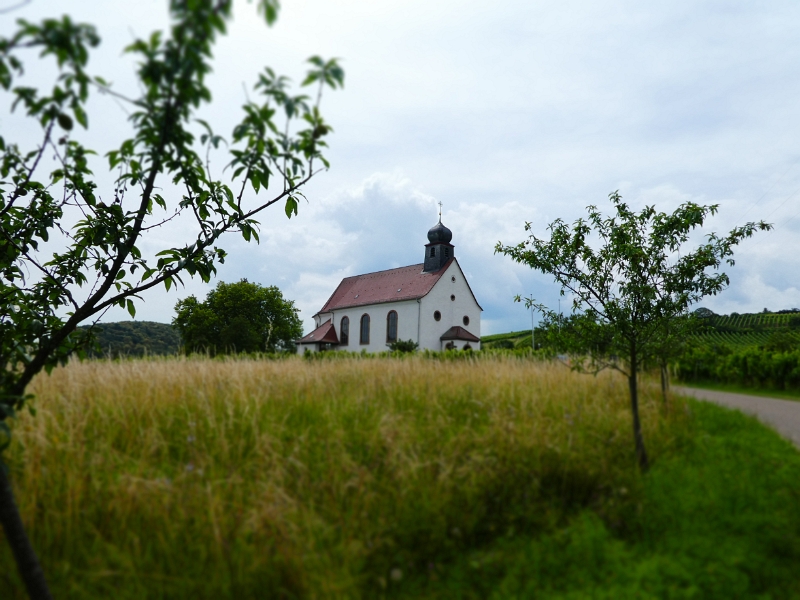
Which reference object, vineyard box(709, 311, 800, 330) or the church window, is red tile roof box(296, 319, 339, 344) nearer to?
the church window

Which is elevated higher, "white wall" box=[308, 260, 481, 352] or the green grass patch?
"white wall" box=[308, 260, 481, 352]

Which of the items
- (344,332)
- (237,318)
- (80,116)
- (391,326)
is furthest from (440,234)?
(80,116)

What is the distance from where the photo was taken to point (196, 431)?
5574mm

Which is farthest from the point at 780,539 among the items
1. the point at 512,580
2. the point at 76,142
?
the point at 76,142

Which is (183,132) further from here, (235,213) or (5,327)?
(5,327)

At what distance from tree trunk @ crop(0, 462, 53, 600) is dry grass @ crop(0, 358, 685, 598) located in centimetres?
36

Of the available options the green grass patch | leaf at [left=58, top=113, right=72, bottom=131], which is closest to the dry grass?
the green grass patch

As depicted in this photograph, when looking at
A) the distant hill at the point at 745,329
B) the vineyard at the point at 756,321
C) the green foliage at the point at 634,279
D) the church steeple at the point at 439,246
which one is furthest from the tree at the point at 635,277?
the vineyard at the point at 756,321

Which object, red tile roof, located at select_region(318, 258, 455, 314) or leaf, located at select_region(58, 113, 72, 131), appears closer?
leaf, located at select_region(58, 113, 72, 131)

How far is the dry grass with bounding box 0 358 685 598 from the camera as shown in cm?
377

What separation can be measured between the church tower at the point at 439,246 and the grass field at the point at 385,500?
39908 mm

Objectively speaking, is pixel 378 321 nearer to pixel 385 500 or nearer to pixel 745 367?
pixel 745 367

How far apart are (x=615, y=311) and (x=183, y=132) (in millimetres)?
7353

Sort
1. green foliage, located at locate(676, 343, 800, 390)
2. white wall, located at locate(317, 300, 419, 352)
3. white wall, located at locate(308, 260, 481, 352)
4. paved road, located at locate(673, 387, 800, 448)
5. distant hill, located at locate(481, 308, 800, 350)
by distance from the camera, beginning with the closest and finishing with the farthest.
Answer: paved road, located at locate(673, 387, 800, 448)
green foliage, located at locate(676, 343, 800, 390)
white wall, located at locate(308, 260, 481, 352)
white wall, located at locate(317, 300, 419, 352)
distant hill, located at locate(481, 308, 800, 350)
